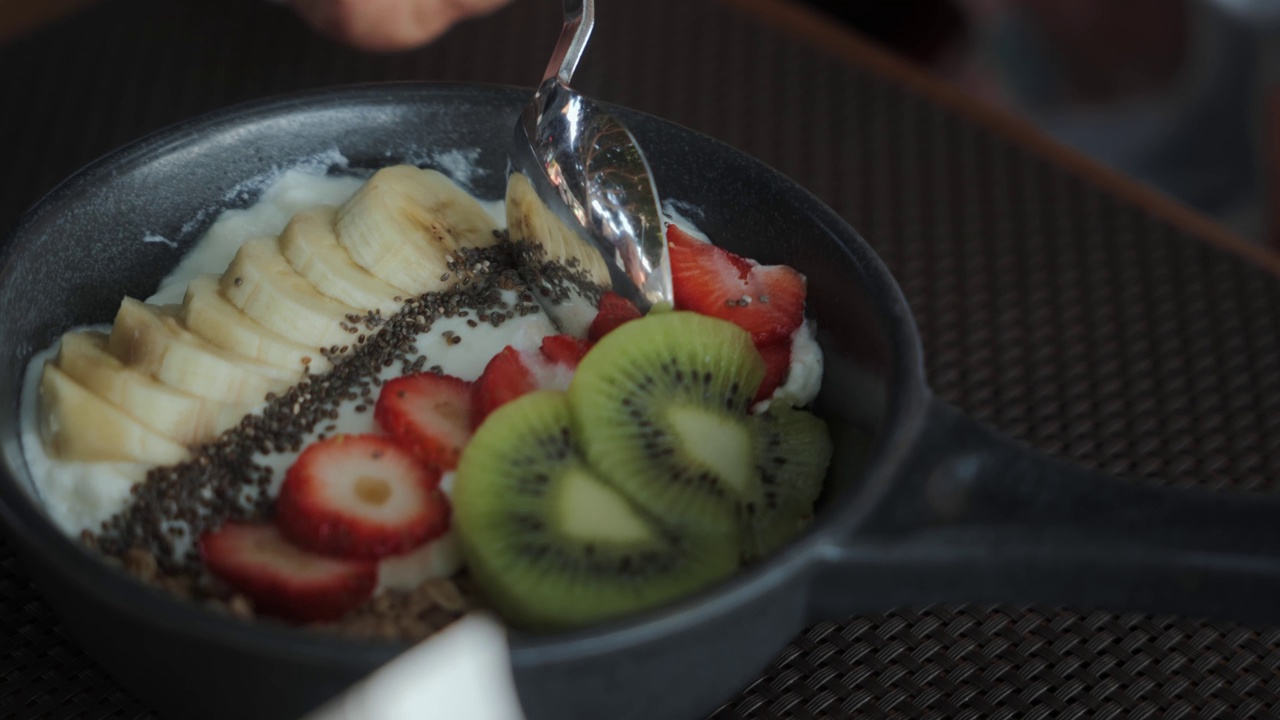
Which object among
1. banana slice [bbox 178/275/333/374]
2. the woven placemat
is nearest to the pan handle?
the woven placemat

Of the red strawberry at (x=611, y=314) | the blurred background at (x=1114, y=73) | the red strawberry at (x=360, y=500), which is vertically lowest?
the blurred background at (x=1114, y=73)

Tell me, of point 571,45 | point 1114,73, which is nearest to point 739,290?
point 571,45

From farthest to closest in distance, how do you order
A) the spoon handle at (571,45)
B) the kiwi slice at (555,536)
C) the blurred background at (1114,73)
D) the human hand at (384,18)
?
the blurred background at (1114,73) < the human hand at (384,18) < the spoon handle at (571,45) < the kiwi slice at (555,536)

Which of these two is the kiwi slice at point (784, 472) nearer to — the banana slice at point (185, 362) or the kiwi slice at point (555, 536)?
the kiwi slice at point (555, 536)

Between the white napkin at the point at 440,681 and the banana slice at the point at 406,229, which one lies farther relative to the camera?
the banana slice at the point at 406,229

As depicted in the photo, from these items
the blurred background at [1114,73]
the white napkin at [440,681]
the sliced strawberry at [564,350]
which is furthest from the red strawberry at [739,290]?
the blurred background at [1114,73]

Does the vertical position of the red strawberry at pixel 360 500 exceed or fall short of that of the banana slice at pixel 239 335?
it falls short

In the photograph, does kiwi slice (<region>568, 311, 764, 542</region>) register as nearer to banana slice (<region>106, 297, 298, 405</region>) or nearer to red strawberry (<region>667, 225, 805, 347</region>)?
red strawberry (<region>667, 225, 805, 347</region>)

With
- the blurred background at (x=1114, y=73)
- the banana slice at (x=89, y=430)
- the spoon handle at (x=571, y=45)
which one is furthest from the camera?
the blurred background at (x=1114, y=73)
